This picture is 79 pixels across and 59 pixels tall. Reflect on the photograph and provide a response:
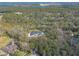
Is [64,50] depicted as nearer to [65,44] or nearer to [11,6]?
[65,44]

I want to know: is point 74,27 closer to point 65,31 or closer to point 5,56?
point 65,31

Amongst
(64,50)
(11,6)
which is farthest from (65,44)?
(11,6)
